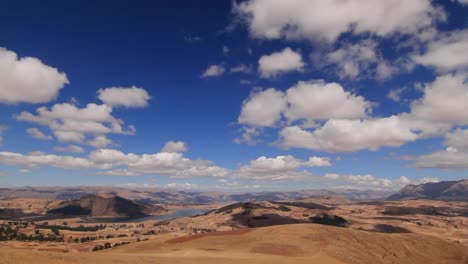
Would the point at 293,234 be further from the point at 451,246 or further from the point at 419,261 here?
the point at 451,246

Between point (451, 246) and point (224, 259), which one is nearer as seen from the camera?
point (224, 259)

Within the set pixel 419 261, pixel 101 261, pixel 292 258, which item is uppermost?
pixel 101 261

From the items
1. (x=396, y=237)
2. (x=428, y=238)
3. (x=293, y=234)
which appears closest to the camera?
(x=293, y=234)

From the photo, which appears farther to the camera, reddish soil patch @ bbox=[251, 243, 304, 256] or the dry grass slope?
reddish soil patch @ bbox=[251, 243, 304, 256]

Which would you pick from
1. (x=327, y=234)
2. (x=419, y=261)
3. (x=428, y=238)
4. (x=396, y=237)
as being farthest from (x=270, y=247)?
(x=428, y=238)

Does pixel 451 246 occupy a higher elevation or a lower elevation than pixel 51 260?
lower

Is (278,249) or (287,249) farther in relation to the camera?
(287,249)

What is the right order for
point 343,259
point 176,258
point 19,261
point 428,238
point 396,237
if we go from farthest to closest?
1. point 428,238
2. point 396,237
3. point 343,259
4. point 176,258
5. point 19,261

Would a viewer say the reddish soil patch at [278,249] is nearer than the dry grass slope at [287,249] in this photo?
No
